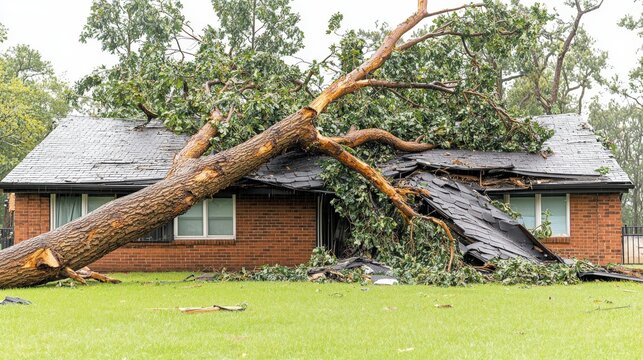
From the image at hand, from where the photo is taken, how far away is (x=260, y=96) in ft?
43.3

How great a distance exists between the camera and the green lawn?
192 inches

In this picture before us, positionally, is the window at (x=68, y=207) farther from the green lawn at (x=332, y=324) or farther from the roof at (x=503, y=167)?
the green lawn at (x=332, y=324)

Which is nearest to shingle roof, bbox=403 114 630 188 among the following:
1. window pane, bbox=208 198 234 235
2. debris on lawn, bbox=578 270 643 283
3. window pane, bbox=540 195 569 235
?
window pane, bbox=540 195 569 235

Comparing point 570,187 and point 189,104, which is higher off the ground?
point 189,104

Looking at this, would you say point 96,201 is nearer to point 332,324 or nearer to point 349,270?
point 349,270

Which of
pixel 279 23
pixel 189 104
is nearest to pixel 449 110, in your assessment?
pixel 189 104

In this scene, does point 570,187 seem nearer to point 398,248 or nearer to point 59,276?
point 398,248

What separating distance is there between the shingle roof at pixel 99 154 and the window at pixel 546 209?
7.86 meters

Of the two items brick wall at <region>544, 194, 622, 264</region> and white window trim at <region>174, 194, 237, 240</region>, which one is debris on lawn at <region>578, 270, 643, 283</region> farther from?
white window trim at <region>174, 194, 237, 240</region>

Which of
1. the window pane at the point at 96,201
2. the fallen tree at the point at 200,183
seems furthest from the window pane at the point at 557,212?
the window pane at the point at 96,201

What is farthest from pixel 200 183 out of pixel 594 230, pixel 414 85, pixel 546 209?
pixel 594 230

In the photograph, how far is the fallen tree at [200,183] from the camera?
9.67 m

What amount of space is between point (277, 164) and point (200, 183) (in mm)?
3692

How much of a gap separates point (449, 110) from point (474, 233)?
15.3 feet
